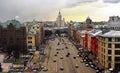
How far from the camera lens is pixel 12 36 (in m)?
96.2

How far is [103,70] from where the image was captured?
64.6m

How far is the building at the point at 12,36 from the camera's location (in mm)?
94438

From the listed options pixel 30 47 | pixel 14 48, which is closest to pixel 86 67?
pixel 14 48

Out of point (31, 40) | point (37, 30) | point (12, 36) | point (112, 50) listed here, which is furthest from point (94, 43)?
point (37, 30)

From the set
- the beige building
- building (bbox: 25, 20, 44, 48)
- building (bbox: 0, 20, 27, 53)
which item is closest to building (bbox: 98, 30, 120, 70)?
building (bbox: 0, 20, 27, 53)

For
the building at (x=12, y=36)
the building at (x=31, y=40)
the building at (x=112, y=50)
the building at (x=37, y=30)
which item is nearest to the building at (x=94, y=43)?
the building at (x=112, y=50)

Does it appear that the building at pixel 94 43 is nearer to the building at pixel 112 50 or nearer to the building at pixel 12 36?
the building at pixel 112 50

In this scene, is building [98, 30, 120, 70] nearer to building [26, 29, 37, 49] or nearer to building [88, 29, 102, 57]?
building [88, 29, 102, 57]

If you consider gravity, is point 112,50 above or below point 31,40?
above

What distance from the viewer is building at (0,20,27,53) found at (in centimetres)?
9444

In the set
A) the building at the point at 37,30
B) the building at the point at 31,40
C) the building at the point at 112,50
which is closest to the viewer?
the building at the point at 112,50

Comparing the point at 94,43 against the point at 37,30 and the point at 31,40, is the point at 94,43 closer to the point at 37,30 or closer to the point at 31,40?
the point at 31,40

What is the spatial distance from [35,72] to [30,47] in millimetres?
40347

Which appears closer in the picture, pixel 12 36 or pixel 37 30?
pixel 12 36
